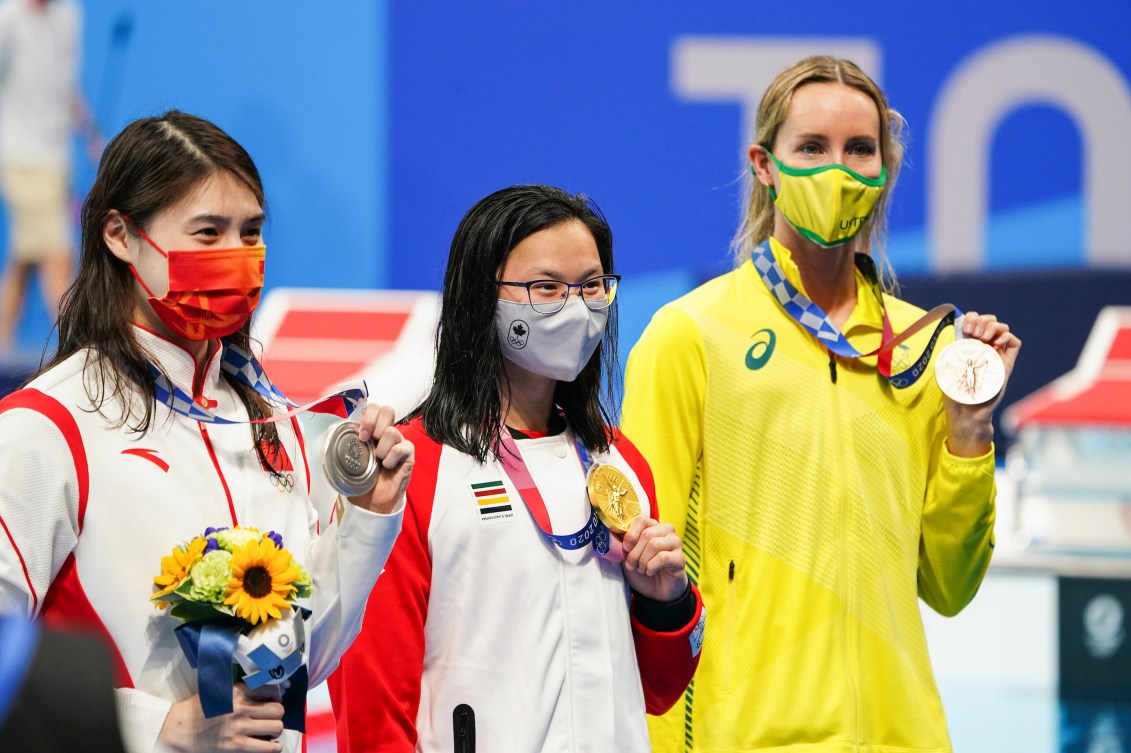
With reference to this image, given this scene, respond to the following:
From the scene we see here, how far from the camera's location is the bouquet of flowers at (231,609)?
6.40 ft

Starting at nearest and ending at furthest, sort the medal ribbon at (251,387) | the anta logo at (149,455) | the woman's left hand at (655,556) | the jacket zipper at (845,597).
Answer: the anta logo at (149,455), the medal ribbon at (251,387), the woman's left hand at (655,556), the jacket zipper at (845,597)

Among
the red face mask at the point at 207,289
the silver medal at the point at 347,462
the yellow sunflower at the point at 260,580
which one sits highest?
the red face mask at the point at 207,289

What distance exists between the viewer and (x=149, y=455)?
2.08m

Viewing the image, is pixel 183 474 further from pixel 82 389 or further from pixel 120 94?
pixel 120 94

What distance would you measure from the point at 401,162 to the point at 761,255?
18.3 feet

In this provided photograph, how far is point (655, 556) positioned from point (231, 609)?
2.13 feet

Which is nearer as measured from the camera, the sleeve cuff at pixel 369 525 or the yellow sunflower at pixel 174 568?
the yellow sunflower at pixel 174 568

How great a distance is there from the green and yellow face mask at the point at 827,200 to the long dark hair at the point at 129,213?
3.76 ft

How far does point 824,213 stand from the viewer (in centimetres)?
292

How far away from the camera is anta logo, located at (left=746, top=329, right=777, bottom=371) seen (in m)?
2.88

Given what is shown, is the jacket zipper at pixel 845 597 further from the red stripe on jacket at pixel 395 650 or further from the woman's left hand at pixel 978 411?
the red stripe on jacket at pixel 395 650

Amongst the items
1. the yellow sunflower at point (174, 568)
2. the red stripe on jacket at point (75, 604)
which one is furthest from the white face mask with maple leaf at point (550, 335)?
the red stripe on jacket at point (75, 604)

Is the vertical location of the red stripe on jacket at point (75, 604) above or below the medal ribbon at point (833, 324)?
below

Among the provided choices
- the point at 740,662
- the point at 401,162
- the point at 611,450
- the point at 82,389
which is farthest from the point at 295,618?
the point at 401,162
